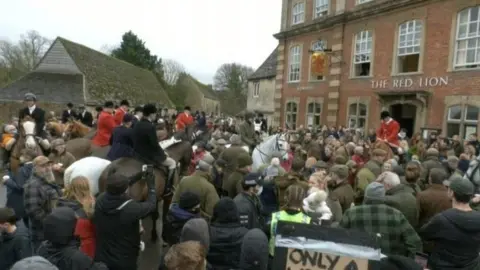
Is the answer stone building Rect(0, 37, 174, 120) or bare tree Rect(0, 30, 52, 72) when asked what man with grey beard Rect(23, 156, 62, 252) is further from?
bare tree Rect(0, 30, 52, 72)

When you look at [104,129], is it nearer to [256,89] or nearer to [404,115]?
[404,115]

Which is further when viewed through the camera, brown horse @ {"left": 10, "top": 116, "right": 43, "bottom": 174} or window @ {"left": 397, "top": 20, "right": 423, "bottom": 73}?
window @ {"left": 397, "top": 20, "right": 423, "bottom": 73}

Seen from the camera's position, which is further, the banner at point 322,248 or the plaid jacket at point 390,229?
the plaid jacket at point 390,229

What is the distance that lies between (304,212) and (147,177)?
2.15 metres

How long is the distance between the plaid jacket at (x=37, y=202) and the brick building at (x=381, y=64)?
15043 millimetres

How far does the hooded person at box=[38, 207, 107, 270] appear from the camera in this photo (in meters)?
2.96

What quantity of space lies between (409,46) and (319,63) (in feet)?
17.2

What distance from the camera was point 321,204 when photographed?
14.4 ft

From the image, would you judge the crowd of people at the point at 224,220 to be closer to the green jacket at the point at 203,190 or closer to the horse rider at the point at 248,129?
the green jacket at the point at 203,190

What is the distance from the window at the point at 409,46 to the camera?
16817 millimetres

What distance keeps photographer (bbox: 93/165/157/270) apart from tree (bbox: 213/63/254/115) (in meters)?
57.8

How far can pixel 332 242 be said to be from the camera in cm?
281

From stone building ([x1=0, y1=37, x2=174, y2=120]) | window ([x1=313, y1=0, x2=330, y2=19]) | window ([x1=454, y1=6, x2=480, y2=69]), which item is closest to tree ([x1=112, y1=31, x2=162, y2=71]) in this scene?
stone building ([x1=0, y1=37, x2=174, y2=120])

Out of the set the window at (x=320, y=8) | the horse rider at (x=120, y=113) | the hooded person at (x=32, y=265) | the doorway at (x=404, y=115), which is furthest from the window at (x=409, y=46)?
the hooded person at (x=32, y=265)
